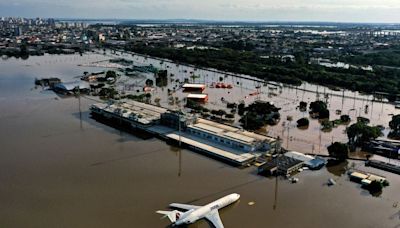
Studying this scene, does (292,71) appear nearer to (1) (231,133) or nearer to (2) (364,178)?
(1) (231,133)

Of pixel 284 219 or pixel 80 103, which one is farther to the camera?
pixel 80 103

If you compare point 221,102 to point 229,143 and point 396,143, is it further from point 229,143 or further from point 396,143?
point 396,143

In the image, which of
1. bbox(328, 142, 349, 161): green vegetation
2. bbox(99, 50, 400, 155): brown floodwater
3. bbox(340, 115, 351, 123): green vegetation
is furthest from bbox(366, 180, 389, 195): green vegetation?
bbox(340, 115, 351, 123): green vegetation

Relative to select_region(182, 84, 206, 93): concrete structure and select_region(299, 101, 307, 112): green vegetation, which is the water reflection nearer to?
select_region(299, 101, 307, 112): green vegetation

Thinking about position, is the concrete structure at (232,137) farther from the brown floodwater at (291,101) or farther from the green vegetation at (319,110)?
the green vegetation at (319,110)

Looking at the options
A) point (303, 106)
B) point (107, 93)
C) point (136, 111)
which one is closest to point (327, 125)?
point (303, 106)

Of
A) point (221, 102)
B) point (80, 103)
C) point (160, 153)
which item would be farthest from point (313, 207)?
point (80, 103)
